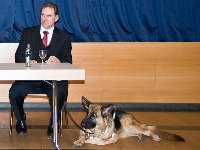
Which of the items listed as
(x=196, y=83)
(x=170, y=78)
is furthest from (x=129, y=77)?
(x=196, y=83)

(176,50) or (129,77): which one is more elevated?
(176,50)

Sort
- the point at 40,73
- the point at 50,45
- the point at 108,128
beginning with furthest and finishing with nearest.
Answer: the point at 50,45, the point at 108,128, the point at 40,73

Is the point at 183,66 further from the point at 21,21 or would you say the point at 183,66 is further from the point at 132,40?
the point at 21,21

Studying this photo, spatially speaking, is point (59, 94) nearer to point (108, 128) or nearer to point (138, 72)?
point (108, 128)

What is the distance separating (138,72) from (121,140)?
1.99 metres

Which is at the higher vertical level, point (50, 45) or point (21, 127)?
point (50, 45)

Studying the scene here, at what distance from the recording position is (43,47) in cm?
429

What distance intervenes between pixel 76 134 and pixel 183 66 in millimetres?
2337

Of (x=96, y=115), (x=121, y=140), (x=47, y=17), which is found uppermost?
(x=47, y=17)

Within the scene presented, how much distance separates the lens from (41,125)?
4637 mm

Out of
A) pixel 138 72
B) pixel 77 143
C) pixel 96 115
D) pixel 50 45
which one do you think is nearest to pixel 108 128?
pixel 96 115

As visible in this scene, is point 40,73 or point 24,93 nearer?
point 40,73

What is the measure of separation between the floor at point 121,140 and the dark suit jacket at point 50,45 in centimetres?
80

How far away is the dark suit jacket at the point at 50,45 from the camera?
4.26 m
